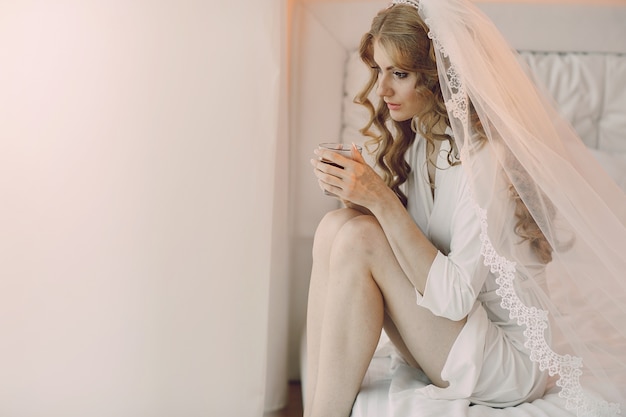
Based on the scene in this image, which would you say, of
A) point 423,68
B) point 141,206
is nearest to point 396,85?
point 423,68

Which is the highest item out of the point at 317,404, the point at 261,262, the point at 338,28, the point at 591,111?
the point at 338,28

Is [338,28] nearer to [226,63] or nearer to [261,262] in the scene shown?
[226,63]

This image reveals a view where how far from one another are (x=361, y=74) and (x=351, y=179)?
0.91 m

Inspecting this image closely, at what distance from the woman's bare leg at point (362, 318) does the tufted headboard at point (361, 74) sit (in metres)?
0.83

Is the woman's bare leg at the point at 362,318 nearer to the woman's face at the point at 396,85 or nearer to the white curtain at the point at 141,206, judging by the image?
the woman's face at the point at 396,85

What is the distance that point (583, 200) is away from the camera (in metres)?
1.30

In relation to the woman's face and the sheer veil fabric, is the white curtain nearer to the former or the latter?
the woman's face

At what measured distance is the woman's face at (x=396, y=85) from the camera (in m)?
1.51

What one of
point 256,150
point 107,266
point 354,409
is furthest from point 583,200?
point 107,266

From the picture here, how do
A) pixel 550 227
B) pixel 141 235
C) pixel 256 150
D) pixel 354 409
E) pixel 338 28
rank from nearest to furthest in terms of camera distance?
pixel 550 227, pixel 354 409, pixel 141 235, pixel 256 150, pixel 338 28

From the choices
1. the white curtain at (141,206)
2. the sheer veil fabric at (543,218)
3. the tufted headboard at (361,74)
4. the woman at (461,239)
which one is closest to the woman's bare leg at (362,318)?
the woman at (461,239)

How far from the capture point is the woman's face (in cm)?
151

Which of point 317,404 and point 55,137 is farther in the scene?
point 55,137

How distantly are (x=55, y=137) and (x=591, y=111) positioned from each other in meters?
1.54
